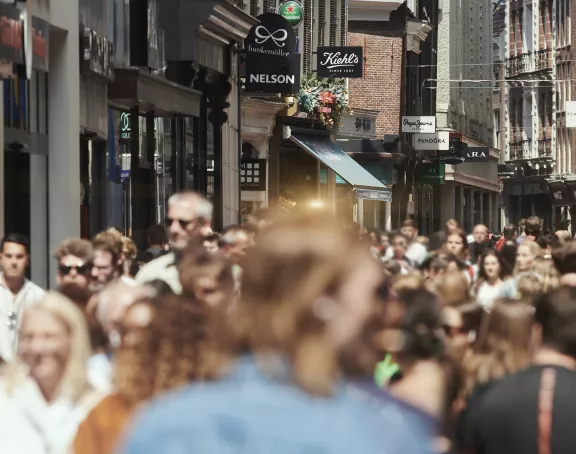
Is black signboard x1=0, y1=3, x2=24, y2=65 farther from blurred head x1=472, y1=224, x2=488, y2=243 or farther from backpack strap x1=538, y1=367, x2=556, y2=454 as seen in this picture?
backpack strap x1=538, y1=367, x2=556, y2=454

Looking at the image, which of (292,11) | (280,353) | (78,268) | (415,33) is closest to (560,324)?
(280,353)

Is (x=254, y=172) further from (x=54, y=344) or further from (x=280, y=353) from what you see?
(x=280, y=353)

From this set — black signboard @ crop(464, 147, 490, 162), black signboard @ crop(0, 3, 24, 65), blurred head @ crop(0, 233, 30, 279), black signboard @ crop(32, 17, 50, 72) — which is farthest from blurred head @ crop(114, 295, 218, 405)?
black signboard @ crop(464, 147, 490, 162)

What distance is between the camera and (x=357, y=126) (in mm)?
47562

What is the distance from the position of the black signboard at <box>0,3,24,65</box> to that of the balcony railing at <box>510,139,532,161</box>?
71667 mm

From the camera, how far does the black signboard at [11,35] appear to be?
14.2 meters

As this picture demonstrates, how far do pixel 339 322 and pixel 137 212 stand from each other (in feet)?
64.1

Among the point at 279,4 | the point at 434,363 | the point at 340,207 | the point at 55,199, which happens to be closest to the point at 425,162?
the point at 340,207

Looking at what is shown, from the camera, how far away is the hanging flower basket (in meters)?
37.2

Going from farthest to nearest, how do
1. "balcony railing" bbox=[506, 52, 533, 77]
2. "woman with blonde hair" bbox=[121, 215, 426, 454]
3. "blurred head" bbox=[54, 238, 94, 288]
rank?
"balcony railing" bbox=[506, 52, 533, 77], "blurred head" bbox=[54, 238, 94, 288], "woman with blonde hair" bbox=[121, 215, 426, 454]

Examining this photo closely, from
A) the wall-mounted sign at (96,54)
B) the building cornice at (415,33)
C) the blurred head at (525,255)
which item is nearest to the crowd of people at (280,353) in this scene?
the blurred head at (525,255)

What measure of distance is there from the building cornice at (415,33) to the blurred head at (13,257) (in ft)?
147

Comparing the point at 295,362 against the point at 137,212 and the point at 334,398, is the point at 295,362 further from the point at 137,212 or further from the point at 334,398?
the point at 137,212

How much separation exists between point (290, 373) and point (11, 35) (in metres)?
12.0
